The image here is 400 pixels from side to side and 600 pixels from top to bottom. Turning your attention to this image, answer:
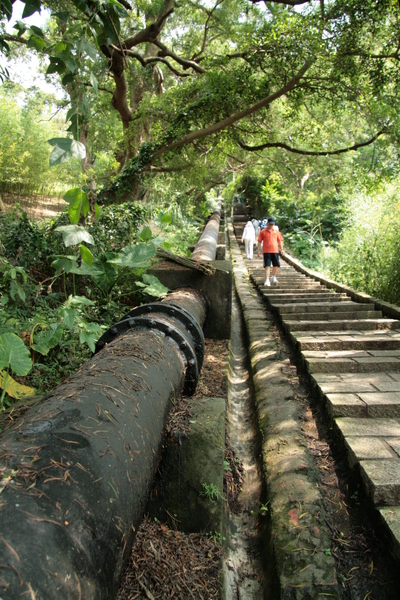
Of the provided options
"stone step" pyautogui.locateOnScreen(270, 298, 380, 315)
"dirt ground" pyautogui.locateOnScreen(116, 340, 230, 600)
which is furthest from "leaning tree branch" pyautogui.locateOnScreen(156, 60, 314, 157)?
"dirt ground" pyautogui.locateOnScreen(116, 340, 230, 600)

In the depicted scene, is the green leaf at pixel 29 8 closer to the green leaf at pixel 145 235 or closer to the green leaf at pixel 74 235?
the green leaf at pixel 74 235

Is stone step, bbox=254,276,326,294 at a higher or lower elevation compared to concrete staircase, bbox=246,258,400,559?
higher

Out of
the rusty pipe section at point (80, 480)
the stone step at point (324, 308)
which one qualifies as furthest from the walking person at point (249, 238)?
the rusty pipe section at point (80, 480)

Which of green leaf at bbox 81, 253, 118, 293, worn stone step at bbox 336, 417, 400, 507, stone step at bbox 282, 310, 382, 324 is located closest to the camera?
worn stone step at bbox 336, 417, 400, 507

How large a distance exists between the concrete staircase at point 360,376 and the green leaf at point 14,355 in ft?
6.72

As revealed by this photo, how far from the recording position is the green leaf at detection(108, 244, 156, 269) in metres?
4.41

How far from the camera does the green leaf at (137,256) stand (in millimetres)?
4414

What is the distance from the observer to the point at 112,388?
1549 millimetres

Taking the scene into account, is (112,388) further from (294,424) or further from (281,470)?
(294,424)

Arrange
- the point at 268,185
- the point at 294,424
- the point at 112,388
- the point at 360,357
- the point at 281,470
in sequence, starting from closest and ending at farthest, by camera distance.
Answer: the point at 112,388
the point at 281,470
the point at 294,424
the point at 360,357
the point at 268,185

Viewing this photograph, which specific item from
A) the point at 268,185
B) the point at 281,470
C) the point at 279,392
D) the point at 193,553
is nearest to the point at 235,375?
the point at 279,392

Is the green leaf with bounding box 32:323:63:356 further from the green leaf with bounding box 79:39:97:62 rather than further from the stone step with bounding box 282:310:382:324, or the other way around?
the stone step with bounding box 282:310:382:324

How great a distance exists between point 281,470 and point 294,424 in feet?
1.73

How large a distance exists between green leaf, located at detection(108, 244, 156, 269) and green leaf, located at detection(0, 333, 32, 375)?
1.81 meters
